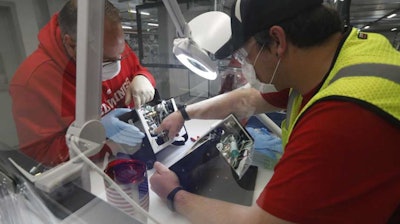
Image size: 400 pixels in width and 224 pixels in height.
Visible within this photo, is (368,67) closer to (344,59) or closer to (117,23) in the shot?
(344,59)

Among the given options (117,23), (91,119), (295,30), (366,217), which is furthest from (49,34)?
(366,217)

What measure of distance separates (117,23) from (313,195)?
2.63 feet

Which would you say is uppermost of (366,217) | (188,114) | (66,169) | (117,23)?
(117,23)

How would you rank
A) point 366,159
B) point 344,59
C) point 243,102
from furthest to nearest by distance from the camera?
point 243,102, point 344,59, point 366,159

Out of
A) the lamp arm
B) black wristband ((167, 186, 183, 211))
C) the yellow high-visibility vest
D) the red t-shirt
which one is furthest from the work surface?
the lamp arm

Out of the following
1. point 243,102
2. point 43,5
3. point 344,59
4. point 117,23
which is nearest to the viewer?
point 344,59

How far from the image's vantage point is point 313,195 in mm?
513

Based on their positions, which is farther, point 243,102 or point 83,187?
point 243,102

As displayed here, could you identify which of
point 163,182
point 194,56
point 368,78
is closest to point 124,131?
point 163,182

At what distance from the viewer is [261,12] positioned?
64 centimetres

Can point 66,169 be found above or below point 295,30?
below

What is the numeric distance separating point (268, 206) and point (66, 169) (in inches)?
18.4

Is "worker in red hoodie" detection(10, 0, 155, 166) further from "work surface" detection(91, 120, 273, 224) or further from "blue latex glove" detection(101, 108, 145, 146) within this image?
"work surface" detection(91, 120, 273, 224)

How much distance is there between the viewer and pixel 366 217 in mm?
559
